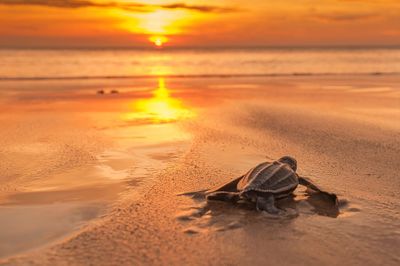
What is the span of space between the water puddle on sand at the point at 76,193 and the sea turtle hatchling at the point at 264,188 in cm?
96

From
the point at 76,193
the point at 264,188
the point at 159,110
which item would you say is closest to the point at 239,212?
the point at 264,188

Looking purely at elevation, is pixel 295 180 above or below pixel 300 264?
above

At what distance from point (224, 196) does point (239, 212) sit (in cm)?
22

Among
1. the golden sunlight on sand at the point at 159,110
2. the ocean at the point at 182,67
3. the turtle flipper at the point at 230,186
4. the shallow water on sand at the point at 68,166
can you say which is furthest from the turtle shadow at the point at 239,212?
the ocean at the point at 182,67

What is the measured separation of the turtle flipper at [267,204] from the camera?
13.0 feet

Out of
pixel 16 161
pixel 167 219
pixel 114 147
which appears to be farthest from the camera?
pixel 114 147

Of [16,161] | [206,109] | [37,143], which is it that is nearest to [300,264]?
[16,161]

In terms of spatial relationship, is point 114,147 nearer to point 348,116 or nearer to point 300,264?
point 300,264

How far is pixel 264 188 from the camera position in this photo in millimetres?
3988

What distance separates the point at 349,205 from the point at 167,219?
1.66 m

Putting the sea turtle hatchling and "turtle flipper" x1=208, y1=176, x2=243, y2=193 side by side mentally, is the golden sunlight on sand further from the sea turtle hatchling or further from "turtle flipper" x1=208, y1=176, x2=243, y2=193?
the sea turtle hatchling

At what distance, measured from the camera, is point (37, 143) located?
22.8 feet

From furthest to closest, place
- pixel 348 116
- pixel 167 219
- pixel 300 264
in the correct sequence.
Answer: pixel 348 116, pixel 167 219, pixel 300 264

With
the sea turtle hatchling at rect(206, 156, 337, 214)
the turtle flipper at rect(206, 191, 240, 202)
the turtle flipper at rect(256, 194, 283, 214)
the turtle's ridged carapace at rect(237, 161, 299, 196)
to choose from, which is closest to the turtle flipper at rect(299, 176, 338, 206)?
the sea turtle hatchling at rect(206, 156, 337, 214)
